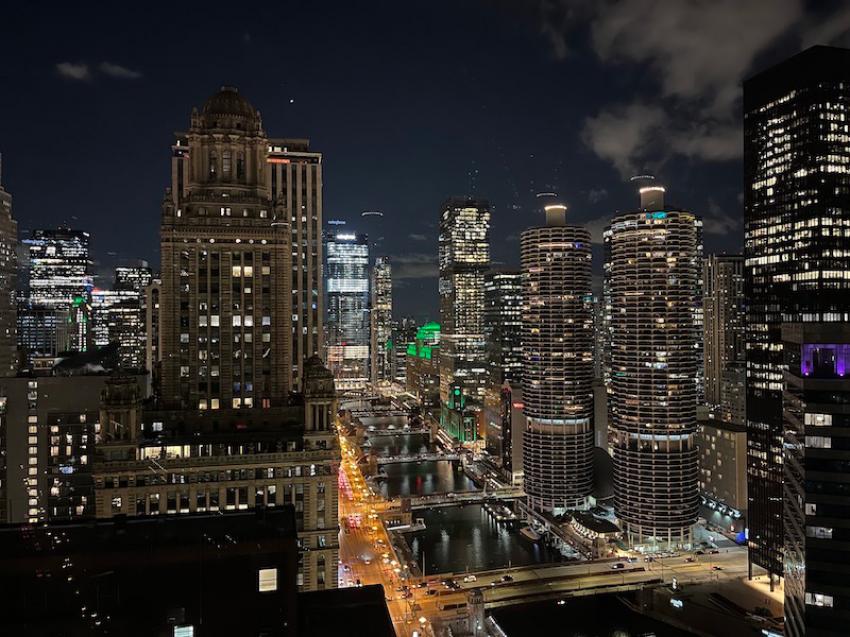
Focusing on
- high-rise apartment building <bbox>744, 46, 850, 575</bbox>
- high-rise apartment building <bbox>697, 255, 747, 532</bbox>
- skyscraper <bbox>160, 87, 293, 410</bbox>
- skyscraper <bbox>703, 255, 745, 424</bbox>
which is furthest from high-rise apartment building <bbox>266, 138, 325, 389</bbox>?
skyscraper <bbox>703, 255, 745, 424</bbox>

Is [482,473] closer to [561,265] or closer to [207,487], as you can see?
[561,265]

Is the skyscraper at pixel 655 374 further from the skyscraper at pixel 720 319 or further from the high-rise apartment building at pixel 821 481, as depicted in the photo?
the skyscraper at pixel 720 319

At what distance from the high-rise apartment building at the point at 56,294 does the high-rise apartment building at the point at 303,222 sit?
57071mm

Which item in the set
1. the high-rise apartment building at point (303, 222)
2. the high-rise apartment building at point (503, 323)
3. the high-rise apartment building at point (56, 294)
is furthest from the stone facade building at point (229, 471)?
the high-rise apartment building at point (503, 323)

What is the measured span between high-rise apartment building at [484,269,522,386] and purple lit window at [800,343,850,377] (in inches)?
4447

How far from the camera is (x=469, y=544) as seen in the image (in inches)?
3460

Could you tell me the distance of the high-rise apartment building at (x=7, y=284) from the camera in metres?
89.6

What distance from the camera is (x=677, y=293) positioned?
88.6m

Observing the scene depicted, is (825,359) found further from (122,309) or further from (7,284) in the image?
(122,309)

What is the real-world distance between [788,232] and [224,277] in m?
65.1

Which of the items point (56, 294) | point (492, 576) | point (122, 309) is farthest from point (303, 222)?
point (122, 309)

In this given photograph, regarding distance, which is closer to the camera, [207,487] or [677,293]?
[207,487]

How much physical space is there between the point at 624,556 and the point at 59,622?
70.3 m

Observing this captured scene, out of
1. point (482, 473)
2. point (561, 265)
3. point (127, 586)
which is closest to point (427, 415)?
point (482, 473)
